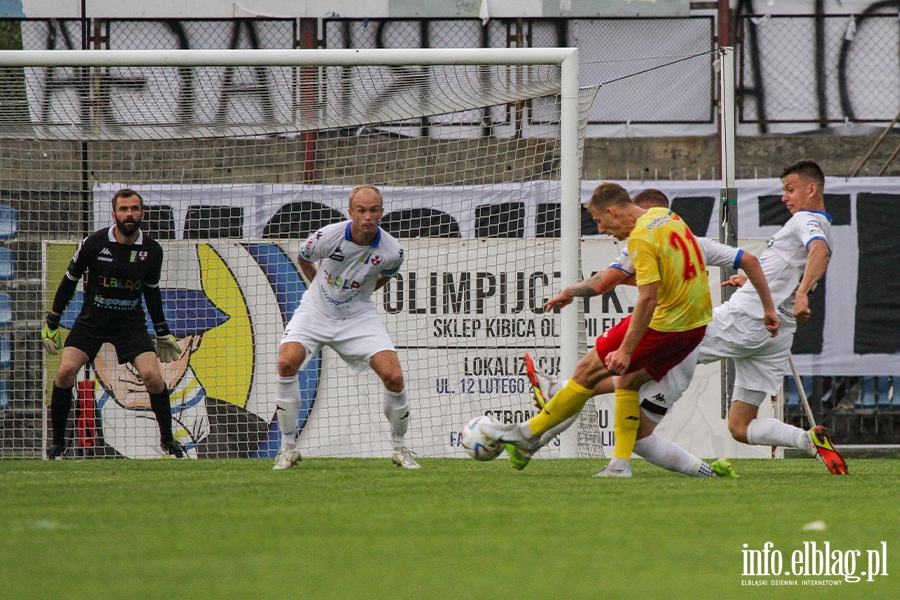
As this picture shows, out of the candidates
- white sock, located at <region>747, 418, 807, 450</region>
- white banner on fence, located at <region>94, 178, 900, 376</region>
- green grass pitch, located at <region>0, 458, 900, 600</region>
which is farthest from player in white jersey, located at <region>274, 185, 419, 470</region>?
white banner on fence, located at <region>94, 178, 900, 376</region>

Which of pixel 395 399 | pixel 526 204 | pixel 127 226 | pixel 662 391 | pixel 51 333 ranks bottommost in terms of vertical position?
pixel 395 399

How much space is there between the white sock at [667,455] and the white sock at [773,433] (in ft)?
2.79

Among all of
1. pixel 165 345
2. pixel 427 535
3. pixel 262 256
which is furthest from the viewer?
pixel 262 256

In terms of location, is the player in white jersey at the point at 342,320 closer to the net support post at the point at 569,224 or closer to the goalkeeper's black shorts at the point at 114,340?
the net support post at the point at 569,224

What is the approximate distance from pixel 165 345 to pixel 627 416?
174 inches

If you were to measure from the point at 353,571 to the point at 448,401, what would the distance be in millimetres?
6918

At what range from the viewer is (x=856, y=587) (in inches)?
117

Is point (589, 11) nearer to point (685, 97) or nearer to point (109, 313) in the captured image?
point (685, 97)

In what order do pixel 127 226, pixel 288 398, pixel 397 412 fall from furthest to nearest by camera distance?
pixel 127 226, pixel 397 412, pixel 288 398

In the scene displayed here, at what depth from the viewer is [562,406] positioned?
606 cm

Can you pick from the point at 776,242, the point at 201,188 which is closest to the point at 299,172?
the point at 201,188

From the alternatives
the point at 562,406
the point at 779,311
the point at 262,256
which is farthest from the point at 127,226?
the point at 779,311

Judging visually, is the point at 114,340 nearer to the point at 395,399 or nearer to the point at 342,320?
the point at 342,320

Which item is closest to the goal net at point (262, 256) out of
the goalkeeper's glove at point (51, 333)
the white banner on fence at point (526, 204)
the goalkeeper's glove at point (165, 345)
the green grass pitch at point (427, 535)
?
the white banner on fence at point (526, 204)
